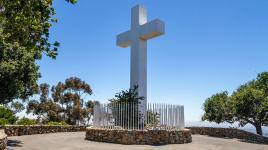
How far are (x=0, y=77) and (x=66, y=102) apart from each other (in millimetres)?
28337

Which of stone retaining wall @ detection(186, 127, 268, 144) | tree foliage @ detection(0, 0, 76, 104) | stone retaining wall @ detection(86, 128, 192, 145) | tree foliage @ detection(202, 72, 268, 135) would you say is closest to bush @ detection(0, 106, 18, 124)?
tree foliage @ detection(0, 0, 76, 104)

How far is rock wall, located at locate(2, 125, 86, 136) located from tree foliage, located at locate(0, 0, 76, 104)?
15.2 ft

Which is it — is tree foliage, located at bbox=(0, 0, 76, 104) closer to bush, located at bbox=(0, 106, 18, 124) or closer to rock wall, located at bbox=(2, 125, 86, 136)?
rock wall, located at bbox=(2, 125, 86, 136)

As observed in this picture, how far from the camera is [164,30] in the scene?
20.0 metres

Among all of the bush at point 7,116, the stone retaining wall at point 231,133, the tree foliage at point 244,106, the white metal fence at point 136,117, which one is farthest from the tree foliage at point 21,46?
the tree foliage at point 244,106

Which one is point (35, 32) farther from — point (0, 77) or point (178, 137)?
point (178, 137)

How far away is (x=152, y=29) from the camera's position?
1980 cm

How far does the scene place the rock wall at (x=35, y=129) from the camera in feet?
74.1

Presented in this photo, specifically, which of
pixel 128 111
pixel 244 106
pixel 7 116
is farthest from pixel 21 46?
pixel 244 106

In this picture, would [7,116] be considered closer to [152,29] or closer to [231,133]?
[152,29]

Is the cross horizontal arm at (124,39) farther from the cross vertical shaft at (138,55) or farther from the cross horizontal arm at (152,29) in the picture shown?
the cross horizontal arm at (152,29)

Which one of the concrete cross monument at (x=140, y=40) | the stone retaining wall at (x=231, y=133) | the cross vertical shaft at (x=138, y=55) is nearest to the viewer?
the concrete cross monument at (x=140, y=40)

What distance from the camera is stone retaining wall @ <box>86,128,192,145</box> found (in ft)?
56.9

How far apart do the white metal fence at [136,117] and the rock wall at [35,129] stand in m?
7.14
